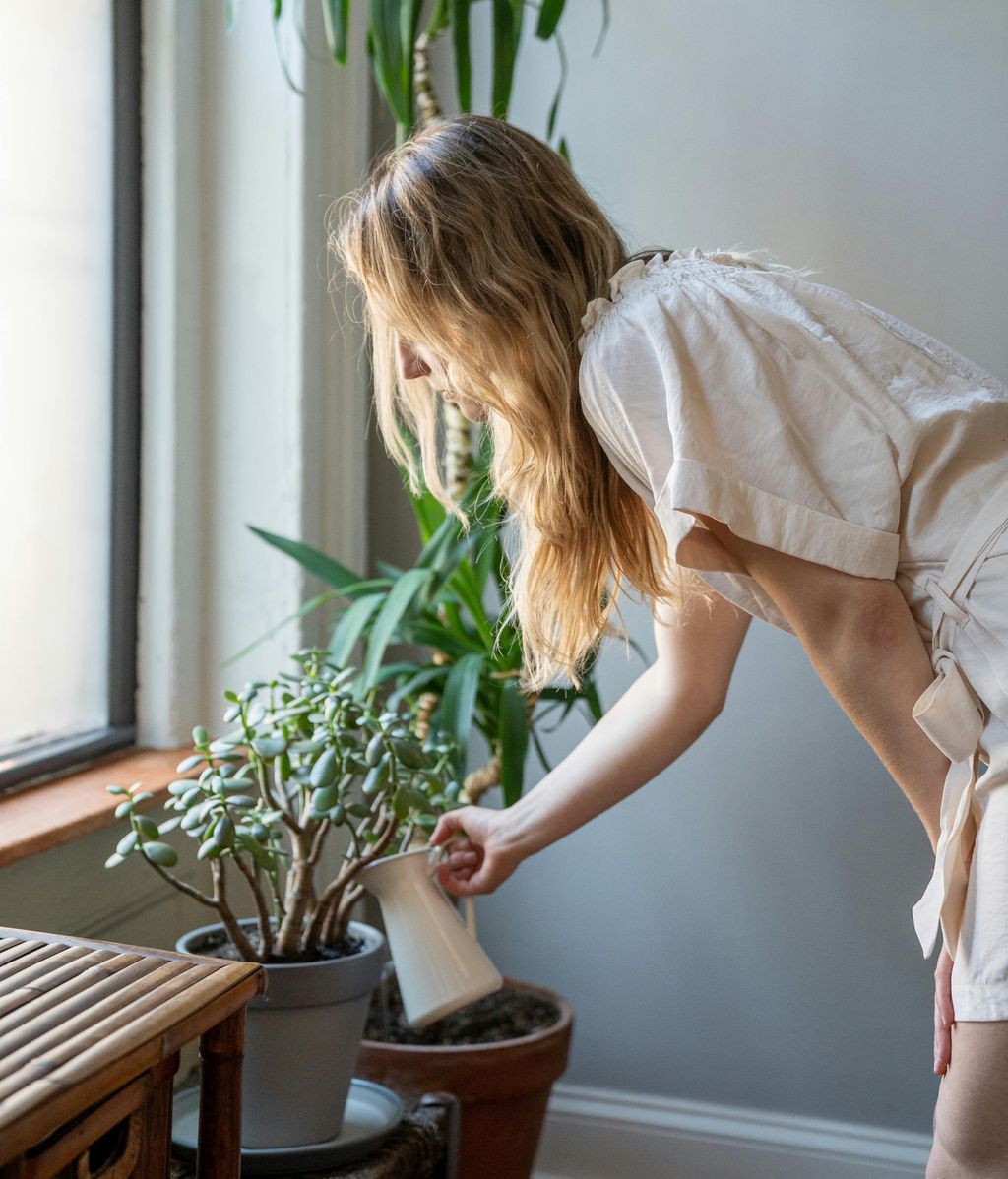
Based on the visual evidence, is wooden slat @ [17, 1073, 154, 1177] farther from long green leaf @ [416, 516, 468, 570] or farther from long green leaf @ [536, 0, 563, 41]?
long green leaf @ [536, 0, 563, 41]

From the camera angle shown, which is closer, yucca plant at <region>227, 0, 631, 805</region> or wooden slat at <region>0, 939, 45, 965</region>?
wooden slat at <region>0, 939, 45, 965</region>

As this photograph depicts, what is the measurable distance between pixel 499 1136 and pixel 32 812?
0.73m

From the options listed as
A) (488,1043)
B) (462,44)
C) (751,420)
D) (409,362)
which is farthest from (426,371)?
(488,1043)

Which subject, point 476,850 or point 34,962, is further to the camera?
point 476,850

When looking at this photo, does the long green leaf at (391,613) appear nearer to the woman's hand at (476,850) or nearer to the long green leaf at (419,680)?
the long green leaf at (419,680)

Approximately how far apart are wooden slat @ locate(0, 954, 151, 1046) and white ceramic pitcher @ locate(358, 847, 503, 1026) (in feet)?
1.28

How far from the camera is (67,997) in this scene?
2.48 ft

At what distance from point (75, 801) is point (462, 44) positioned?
105 cm

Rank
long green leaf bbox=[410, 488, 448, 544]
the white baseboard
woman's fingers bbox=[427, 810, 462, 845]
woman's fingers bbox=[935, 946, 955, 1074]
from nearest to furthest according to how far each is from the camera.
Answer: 1. woman's fingers bbox=[935, 946, 955, 1074]
2. woman's fingers bbox=[427, 810, 462, 845]
3. long green leaf bbox=[410, 488, 448, 544]
4. the white baseboard

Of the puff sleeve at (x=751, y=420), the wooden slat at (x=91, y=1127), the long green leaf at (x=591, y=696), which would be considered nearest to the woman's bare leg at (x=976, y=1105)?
the puff sleeve at (x=751, y=420)

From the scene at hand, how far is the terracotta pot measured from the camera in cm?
152

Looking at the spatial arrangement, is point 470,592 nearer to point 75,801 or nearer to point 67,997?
point 75,801

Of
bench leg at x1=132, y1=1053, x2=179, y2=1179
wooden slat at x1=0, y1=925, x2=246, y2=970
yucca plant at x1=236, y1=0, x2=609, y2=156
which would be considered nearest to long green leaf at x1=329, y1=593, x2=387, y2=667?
yucca plant at x1=236, y1=0, x2=609, y2=156

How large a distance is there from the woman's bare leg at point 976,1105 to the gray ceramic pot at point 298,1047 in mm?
558
